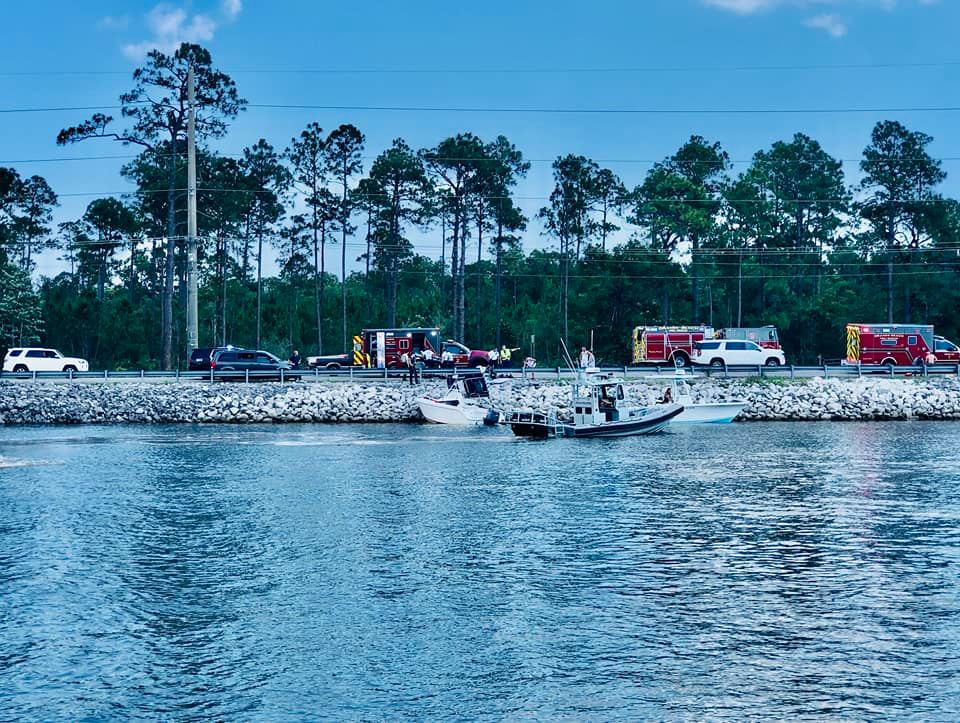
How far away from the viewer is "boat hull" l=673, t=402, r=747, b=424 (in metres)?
58.6

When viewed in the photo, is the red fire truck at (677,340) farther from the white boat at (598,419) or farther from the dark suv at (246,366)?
the dark suv at (246,366)

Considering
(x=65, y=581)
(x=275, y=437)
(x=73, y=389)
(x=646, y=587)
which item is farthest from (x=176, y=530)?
(x=73, y=389)

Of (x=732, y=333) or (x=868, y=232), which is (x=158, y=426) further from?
(x=868, y=232)

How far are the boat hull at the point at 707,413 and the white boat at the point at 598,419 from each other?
18.1 feet

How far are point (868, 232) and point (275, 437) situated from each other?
212 ft

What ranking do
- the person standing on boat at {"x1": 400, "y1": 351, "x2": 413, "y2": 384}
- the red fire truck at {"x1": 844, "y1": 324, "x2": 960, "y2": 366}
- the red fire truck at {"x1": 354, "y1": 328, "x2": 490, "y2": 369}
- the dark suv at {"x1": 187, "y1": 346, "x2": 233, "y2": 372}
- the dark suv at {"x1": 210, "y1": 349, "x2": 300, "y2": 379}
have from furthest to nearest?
the red fire truck at {"x1": 844, "y1": 324, "x2": 960, "y2": 366}, the red fire truck at {"x1": 354, "y1": 328, "x2": 490, "y2": 369}, the dark suv at {"x1": 187, "y1": 346, "x2": 233, "y2": 372}, the dark suv at {"x1": 210, "y1": 349, "x2": 300, "y2": 379}, the person standing on boat at {"x1": 400, "y1": 351, "x2": 413, "y2": 384}

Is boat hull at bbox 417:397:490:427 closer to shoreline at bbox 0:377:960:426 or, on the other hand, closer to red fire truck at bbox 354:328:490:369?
shoreline at bbox 0:377:960:426

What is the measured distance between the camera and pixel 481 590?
21.9 meters

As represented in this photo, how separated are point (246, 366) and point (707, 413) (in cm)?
2710

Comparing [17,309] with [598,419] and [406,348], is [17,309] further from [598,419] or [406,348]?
[598,419]

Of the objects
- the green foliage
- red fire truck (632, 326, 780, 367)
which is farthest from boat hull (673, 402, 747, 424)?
the green foliage

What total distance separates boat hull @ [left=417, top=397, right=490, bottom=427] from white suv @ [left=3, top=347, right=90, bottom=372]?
24434 millimetres

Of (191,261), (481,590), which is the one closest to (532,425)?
(191,261)

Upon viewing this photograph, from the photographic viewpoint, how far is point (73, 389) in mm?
61750
